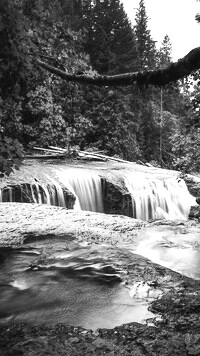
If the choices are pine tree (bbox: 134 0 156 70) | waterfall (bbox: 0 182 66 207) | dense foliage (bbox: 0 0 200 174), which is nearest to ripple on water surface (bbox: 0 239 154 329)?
dense foliage (bbox: 0 0 200 174)

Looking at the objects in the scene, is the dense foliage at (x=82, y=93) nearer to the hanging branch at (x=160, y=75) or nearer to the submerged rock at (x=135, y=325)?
the hanging branch at (x=160, y=75)

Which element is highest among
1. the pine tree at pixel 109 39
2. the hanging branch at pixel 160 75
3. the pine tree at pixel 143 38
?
the pine tree at pixel 143 38

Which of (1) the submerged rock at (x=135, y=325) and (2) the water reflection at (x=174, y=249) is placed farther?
(2) the water reflection at (x=174, y=249)

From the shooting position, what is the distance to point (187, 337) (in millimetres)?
2498

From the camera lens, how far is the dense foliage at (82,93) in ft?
12.8

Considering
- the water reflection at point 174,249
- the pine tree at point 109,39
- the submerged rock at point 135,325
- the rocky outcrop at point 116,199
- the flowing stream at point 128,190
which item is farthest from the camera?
the pine tree at point 109,39

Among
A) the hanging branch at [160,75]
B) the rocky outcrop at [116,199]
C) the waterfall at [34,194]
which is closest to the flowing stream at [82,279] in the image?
the hanging branch at [160,75]

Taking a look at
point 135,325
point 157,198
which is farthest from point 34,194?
point 135,325

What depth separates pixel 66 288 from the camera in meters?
3.87

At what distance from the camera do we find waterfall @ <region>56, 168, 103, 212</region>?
502 inches

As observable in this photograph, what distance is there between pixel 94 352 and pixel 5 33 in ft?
10.8

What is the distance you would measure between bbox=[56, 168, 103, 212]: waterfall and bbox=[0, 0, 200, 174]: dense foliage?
2.95 m

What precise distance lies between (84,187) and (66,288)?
30.3 feet

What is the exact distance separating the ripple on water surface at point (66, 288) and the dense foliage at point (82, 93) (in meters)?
1.42
